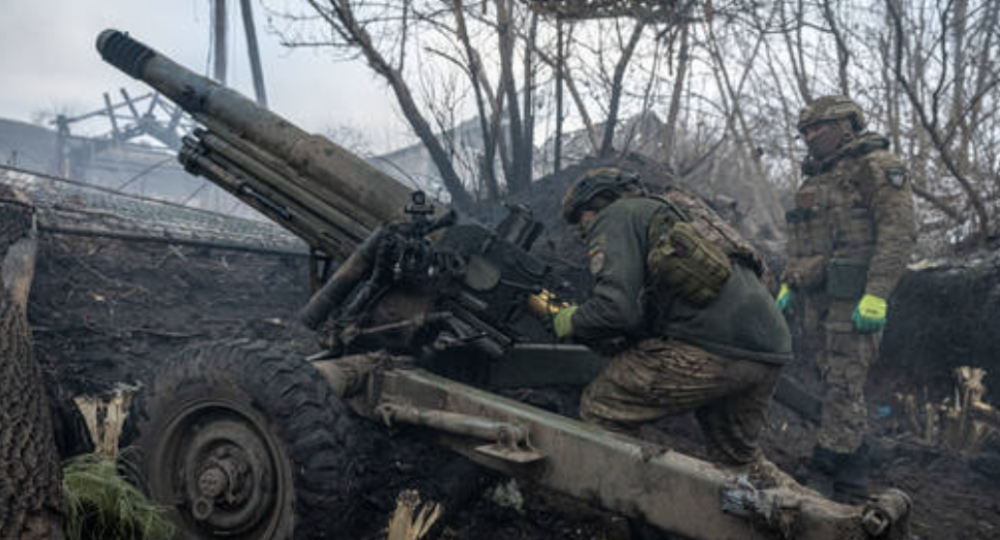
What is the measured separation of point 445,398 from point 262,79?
59.1 feet

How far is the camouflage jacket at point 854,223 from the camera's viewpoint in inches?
172

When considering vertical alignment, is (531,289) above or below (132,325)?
above

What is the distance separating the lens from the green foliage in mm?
2512

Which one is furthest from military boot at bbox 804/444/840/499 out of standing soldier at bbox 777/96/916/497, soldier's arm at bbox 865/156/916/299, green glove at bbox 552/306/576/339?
green glove at bbox 552/306/576/339

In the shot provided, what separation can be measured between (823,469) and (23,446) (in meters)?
3.99

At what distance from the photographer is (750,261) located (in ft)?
10.1

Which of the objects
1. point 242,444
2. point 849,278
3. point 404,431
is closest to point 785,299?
point 849,278

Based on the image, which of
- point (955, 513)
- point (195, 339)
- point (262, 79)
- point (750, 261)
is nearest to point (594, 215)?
point (750, 261)

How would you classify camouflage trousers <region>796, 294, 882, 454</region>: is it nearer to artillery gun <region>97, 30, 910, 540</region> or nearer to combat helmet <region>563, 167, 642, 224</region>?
artillery gun <region>97, 30, 910, 540</region>

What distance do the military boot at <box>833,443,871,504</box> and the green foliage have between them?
11.6 ft

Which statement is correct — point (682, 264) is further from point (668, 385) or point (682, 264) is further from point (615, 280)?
point (668, 385)

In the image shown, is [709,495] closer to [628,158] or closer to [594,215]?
[594,215]

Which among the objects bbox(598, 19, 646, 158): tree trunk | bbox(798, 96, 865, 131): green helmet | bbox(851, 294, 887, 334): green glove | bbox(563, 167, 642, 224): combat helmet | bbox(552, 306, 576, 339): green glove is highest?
bbox(598, 19, 646, 158): tree trunk

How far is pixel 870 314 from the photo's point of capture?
13.7 feet
